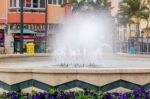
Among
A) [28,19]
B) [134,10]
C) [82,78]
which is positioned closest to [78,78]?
[82,78]

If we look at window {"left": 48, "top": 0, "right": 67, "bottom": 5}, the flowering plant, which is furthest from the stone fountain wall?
window {"left": 48, "top": 0, "right": 67, "bottom": 5}

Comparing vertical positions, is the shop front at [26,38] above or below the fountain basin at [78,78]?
below

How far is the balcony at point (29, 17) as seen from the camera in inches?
2141

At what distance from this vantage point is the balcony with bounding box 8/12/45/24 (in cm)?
5438

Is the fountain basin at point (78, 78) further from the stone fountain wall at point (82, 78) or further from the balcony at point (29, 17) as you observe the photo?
the balcony at point (29, 17)

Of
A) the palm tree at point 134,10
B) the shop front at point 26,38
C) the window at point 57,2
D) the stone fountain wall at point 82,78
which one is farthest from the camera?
the palm tree at point 134,10

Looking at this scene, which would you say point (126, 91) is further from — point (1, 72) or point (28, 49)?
point (28, 49)

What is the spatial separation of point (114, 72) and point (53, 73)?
45.8 inches

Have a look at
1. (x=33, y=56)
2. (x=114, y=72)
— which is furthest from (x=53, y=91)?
(x=33, y=56)

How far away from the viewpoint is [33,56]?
20672mm

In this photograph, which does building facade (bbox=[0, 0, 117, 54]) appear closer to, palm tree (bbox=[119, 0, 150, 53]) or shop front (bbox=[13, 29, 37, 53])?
shop front (bbox=[13, 29, 37, 53])

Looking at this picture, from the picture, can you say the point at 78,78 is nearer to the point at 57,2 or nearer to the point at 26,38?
the point at 26,38

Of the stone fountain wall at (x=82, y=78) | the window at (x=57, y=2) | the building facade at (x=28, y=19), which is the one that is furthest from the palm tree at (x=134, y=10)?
the stone fountain wall at (x=82, y=78)

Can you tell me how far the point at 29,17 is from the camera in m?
55.1
